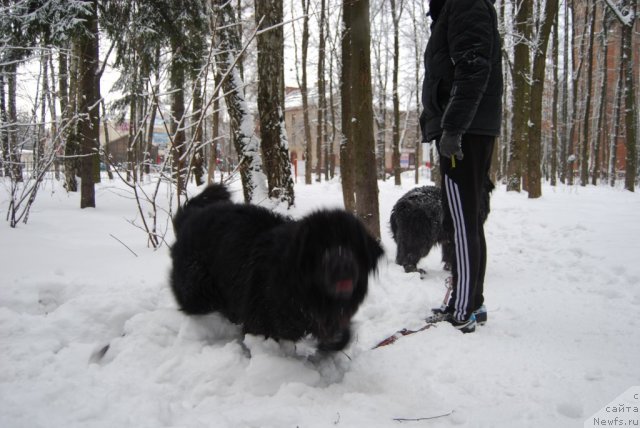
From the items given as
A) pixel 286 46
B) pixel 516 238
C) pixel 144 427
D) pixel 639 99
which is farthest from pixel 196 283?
pixel 639 99

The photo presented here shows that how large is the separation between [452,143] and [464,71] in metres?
0.47

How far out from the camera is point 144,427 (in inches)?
58.6

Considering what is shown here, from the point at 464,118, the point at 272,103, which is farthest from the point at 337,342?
the point at 272,103

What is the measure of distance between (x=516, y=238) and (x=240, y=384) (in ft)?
18.9

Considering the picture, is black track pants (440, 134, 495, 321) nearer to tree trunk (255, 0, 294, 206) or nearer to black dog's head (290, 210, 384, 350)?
black dog's head (290, 210, 384, 350)

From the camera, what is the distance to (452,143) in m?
2.45

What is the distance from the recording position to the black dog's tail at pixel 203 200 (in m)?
2.94

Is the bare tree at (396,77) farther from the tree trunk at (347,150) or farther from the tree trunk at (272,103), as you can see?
the tree trunk at (272,103)

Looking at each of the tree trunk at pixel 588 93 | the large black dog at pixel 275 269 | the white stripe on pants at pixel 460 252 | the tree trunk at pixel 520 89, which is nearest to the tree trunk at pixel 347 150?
the white stripe on pants at pixel 460 252

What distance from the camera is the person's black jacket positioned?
94.4 inches

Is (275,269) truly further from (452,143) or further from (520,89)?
(520,89)

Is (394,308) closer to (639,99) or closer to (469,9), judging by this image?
(469,9)

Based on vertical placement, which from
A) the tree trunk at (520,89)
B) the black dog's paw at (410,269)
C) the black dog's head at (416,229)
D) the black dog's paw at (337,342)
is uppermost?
the tree trunk at (520,89)

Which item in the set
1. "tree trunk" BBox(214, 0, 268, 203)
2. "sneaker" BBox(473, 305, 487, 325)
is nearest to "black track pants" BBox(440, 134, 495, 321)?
"sneaker" BBox(473, 305, 487, 325)
